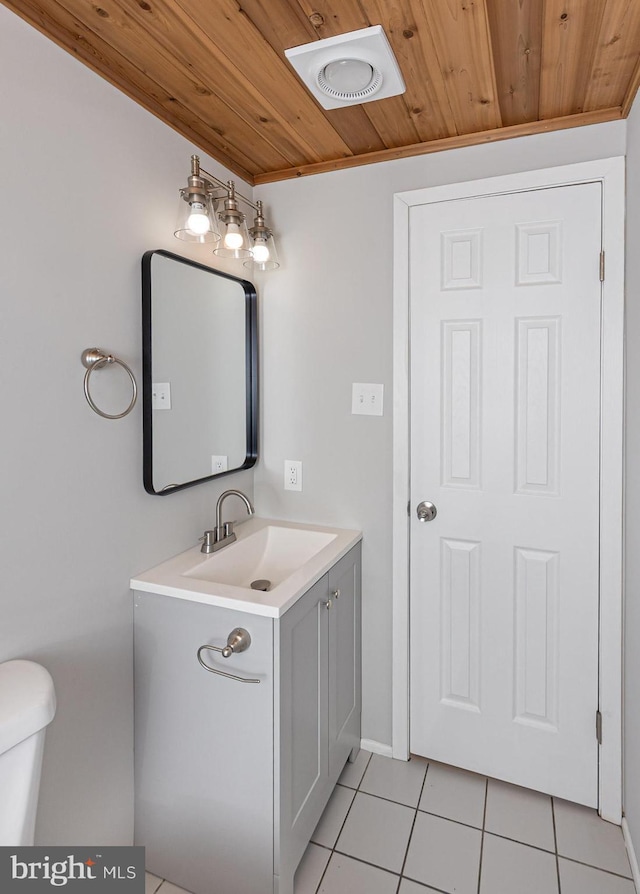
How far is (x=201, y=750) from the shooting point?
4.73 feet

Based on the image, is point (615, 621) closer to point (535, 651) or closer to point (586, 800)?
point (535, 651)

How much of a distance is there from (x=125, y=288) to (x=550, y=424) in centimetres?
139

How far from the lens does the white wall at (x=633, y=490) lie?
146 centimetres

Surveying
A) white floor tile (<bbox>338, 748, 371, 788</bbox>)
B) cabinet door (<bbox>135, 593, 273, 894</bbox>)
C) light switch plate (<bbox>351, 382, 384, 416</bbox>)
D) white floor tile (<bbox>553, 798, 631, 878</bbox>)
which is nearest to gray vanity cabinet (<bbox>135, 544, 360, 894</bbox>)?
cabinet door (<bbox>135, 593, 273, 894</bbox>)

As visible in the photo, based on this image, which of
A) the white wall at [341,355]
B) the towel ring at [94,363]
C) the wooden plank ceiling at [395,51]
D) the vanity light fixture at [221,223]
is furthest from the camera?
the white wall at [341,355]

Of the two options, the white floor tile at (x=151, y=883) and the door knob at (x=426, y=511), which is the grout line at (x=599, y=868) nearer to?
the door knob at (x=426, y=511)

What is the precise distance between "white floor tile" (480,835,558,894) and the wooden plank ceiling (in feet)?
7.33

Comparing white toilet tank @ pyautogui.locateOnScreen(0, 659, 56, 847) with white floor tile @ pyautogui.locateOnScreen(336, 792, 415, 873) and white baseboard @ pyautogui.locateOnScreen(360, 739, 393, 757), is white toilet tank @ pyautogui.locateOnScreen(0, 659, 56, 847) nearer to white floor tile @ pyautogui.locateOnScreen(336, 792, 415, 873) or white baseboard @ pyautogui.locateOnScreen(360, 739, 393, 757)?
white floor tile @ pyautogui.locateOnScreen(336, 792, 415, 873)

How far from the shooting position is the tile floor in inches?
58.3

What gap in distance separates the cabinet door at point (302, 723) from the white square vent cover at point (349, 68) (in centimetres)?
138

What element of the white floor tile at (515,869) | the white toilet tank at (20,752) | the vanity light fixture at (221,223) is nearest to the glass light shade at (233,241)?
the vanity light fixture at (221,223)

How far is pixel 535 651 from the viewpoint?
1.78 m

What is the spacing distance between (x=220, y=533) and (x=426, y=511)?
74 cm

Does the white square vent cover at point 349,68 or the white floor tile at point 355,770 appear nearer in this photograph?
the white square vent cover at point 349,68
